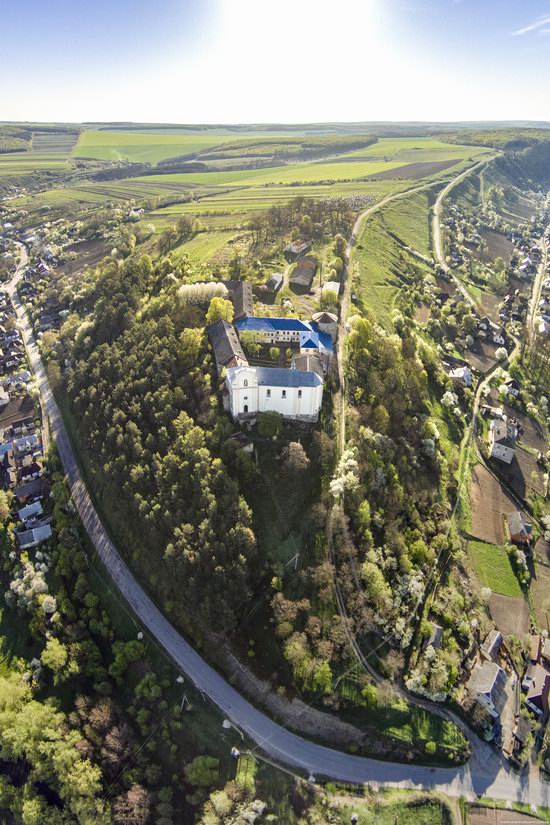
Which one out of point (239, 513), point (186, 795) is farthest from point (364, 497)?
point (186, 795)

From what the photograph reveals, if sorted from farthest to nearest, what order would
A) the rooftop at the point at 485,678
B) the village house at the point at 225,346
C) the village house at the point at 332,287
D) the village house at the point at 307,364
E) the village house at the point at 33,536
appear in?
the village house at the point at 332,287
the village house at the point at 225,346
the village house at the point at 33,536
the village house at the point at 307,364
the rooftop at the point at 485,678

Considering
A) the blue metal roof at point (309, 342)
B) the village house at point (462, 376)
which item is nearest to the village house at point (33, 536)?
the blue metal roof at point (309, 342)

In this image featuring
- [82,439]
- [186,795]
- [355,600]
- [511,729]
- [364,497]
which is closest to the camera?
[186,795]

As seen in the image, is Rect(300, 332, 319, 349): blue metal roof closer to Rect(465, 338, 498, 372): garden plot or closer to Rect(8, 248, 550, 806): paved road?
Rect(8, 248, 550, 806): paved road

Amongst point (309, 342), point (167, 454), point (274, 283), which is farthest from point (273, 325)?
point (167, 454)

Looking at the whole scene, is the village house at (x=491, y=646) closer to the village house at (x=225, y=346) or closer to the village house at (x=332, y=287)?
the village house at (x=225, y=346)

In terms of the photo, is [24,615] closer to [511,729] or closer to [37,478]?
[37,478]

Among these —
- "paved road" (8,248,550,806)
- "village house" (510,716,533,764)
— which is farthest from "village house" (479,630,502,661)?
"paved road" (8,248,550,806)
